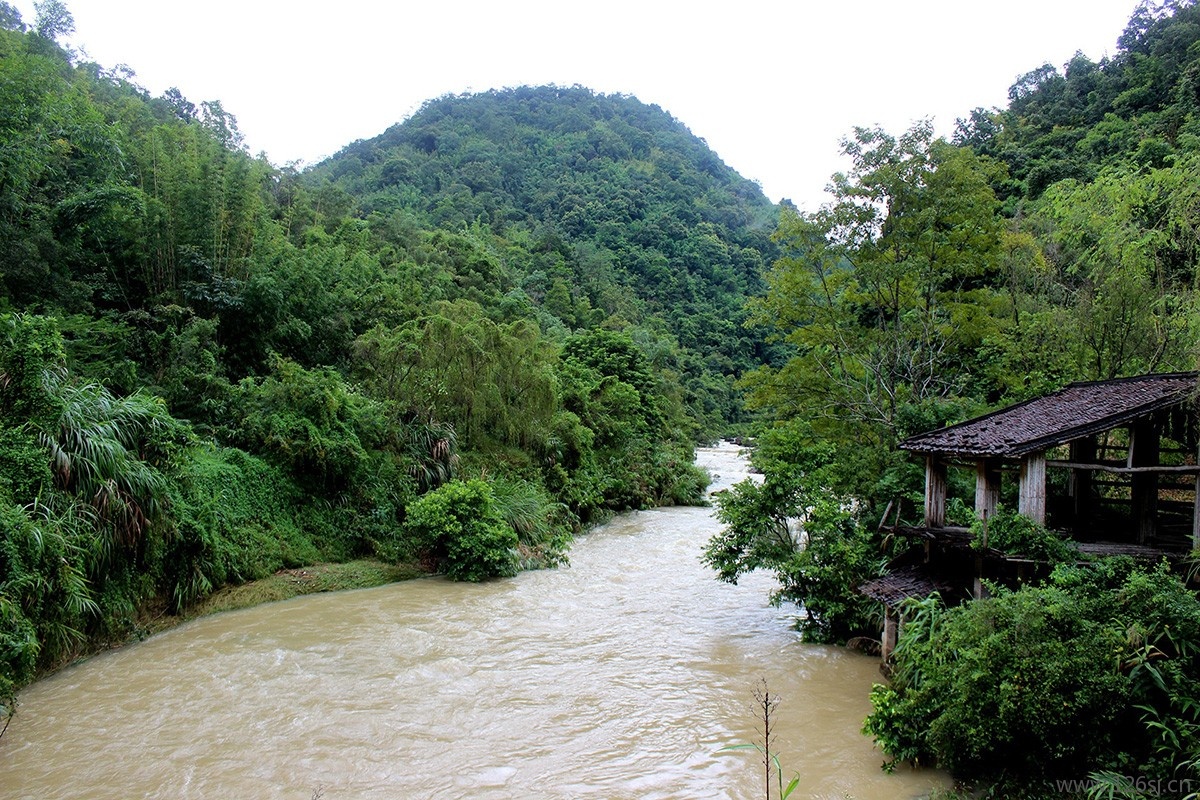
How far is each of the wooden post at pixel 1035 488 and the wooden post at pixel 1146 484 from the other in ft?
4.98

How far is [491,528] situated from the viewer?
13.7 m

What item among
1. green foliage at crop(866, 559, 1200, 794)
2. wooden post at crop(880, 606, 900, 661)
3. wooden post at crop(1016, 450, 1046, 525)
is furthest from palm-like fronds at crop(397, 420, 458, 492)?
wooden post at crop(1016, 450, 1046, 525)

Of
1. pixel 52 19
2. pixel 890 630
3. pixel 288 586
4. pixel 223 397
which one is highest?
pixel 52 19

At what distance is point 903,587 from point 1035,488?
1.90 meters

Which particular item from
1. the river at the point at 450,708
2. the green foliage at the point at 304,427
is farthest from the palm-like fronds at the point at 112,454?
the green foliage at the point at 304,427

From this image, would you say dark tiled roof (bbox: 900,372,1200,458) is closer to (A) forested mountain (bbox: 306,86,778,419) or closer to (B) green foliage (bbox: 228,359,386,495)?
(B) green foliage (bbox: 228,359,386,495)

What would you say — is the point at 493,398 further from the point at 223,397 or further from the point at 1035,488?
the point at 1035,488

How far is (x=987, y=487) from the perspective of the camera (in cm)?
826

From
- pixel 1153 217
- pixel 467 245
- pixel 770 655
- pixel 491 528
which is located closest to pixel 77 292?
pixel 491 528

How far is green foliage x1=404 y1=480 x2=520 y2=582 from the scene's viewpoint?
44.1ft

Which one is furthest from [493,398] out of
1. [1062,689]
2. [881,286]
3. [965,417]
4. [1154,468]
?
[1062,689]

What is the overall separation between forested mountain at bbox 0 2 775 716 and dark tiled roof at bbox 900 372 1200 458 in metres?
8.45

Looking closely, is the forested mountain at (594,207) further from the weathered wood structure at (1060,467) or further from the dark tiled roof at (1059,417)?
the dark tiled roof at (1059,417)

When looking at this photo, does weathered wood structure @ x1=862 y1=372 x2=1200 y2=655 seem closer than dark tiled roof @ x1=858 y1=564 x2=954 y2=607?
Yes
